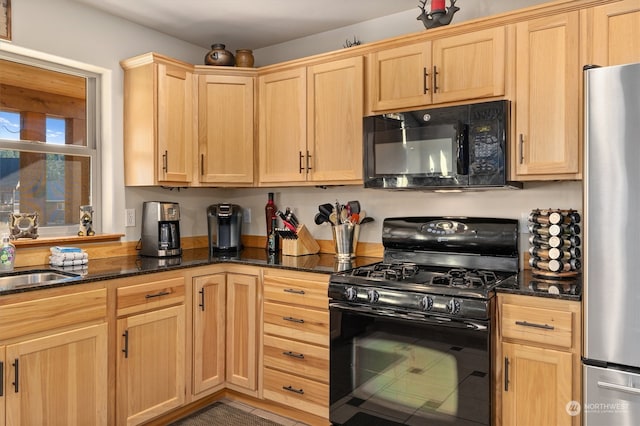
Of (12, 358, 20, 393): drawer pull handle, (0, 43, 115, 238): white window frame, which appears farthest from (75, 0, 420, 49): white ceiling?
(12, 358, 20, 393): drawer pull handle

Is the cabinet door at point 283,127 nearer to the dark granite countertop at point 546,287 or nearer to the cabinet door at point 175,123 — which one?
the cabinet door at point 175,123

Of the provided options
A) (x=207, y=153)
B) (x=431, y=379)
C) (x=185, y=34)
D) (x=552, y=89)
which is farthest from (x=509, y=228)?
(x=185, y=34)

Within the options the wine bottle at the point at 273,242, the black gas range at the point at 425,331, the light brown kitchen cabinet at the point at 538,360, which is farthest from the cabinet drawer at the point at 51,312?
the light brown kitchen cabinet at the point at 538,360

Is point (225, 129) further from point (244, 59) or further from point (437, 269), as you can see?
point (437, 269)

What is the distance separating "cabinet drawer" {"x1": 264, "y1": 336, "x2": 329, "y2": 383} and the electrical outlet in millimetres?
1223

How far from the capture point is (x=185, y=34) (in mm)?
3346

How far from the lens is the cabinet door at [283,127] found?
301cm

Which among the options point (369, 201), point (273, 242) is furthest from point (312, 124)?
point (273, 242)

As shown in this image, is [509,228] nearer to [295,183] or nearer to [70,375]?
[295,183]

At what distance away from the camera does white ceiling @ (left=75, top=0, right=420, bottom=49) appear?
283 cm

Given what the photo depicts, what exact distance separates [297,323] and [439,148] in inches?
48.6

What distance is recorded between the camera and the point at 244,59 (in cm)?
333

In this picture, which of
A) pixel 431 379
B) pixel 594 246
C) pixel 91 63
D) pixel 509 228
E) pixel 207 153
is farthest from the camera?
pixel 207 153

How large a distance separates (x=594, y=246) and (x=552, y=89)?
84cm
